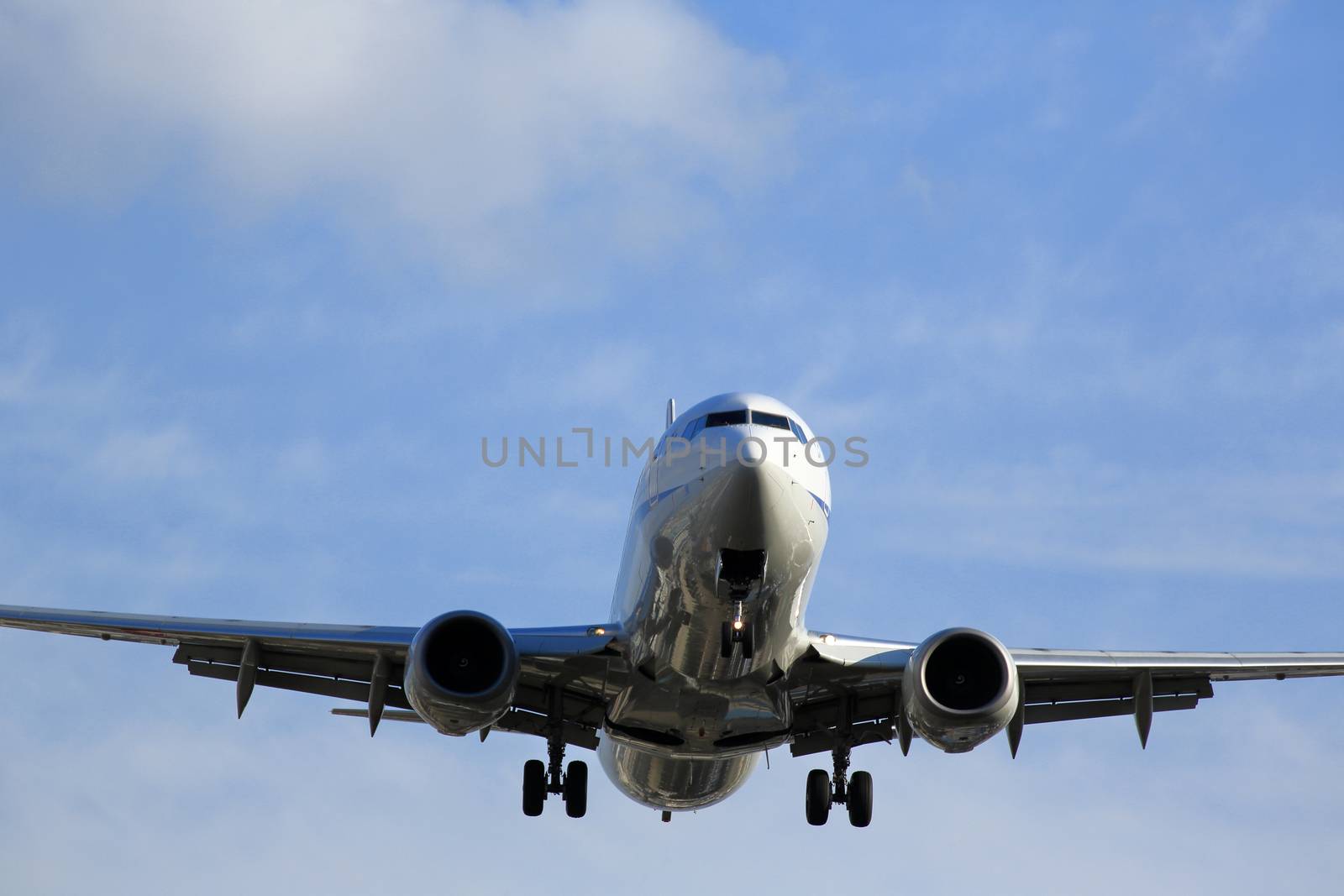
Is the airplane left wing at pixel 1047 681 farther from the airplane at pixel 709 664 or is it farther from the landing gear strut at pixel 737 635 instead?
the landing gear strut at pixel 737 635

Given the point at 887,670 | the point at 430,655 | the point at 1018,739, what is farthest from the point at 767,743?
the point at 430,655

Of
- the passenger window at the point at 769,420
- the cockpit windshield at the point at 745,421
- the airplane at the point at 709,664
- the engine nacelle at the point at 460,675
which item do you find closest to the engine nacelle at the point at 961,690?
the airplane at the point at 709,664

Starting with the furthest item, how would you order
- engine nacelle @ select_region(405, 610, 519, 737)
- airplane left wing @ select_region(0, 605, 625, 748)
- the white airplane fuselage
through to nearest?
airplane left wing @ select_region(0, 605, 625, 748)
engine nacelle @ select_region(405, 610, 519, 737)
the white airplane fuselage

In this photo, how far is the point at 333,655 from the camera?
24.7m

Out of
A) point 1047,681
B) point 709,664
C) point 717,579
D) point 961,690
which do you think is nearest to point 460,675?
point 709,664

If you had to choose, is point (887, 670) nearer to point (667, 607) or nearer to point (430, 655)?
point (667, 607)

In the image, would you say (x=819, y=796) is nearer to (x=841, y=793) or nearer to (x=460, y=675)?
(x=841, y=793)

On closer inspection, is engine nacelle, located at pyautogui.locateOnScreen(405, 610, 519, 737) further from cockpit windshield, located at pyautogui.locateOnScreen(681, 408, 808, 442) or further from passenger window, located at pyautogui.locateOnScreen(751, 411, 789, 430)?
passenger window, located at pyautogui.locateOnScreen(751, 411, 789, 430)

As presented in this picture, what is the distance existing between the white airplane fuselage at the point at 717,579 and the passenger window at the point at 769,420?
3 centimetres

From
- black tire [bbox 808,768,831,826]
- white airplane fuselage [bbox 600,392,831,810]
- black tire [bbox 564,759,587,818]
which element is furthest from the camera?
black tire [bbox 808,768,831,826]

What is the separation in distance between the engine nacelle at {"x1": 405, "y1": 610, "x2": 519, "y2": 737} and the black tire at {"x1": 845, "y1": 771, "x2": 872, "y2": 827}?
725 centimetres

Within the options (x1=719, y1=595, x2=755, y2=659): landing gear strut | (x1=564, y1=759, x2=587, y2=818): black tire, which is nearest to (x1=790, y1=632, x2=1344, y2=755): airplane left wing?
(x1=719, y1=595, x2=755, y2=659): landing gear strut

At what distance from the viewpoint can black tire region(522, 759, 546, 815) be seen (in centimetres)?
2541

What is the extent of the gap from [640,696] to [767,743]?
7.71 ft
